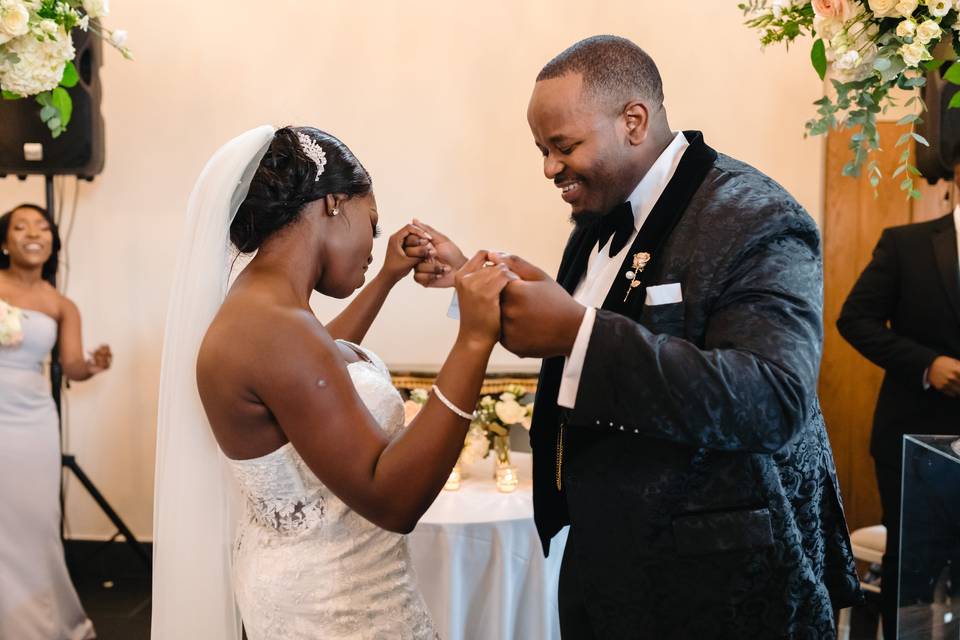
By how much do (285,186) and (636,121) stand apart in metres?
0.75

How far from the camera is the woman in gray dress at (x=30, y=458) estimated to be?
427cm

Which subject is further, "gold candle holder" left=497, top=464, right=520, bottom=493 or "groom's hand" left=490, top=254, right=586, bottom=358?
"gold candle holder" left=497, top=464, right=520, bottom=493

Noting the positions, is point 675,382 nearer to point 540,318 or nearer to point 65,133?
point 540,318

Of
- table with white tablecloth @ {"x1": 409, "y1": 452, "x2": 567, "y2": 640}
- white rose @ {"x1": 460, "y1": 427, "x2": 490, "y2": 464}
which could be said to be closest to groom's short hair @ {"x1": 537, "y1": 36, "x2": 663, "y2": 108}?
table with white tablecloth @ {"x1": 409, "y1": 452, "x2": 567, "y2": 640}

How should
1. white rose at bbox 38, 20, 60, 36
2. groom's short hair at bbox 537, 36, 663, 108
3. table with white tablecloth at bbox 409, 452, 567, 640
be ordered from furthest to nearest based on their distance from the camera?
table with white tablecloth at bbox 409, 452, 567, 640 → white rose at bbox 38, 20, 60, 36 → groom's short hair at bbox 537, 36, 663, 108

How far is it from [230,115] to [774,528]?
14.7 ft

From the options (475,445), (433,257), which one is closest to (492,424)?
(475,445)

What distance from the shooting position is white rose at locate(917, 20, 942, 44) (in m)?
1.95

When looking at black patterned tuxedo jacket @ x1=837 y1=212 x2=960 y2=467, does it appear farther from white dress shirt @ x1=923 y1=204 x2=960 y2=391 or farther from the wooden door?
the wooden door

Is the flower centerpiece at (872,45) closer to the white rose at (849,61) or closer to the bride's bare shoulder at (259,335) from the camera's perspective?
the white rose at (849,61)

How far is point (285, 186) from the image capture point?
1.93 m

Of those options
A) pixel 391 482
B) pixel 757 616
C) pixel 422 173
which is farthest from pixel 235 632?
pixel 422 173

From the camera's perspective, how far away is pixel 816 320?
1530mm

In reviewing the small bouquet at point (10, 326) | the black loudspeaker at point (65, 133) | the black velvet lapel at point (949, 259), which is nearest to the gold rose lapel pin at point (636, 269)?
the black velvet lapel at point (949, 259)
